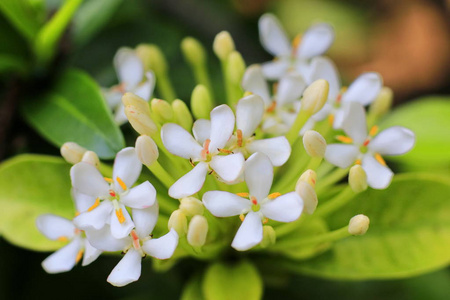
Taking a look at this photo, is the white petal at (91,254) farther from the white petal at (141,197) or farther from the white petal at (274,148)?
the white petal at (274,148)

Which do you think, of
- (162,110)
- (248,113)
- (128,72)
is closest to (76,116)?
(128,72)

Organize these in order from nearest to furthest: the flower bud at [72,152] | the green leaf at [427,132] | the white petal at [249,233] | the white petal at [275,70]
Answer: the white petal at [249,233]
the flower bud at [72,152]
the white petal at [275,70]
the green leaf at [427,132]

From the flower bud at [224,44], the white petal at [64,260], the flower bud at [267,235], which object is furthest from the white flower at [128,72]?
the flower bud at [267,235]

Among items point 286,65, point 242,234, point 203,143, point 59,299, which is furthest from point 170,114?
point 59,299

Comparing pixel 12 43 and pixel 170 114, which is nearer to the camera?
pixel 170 114

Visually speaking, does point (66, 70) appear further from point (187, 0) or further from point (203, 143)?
point (187, 0)

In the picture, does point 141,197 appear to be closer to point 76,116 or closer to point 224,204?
point 224,204
